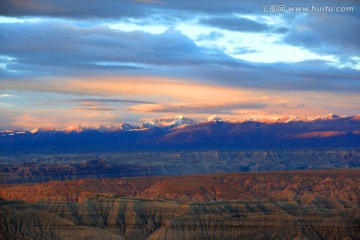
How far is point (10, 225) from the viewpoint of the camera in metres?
96.4

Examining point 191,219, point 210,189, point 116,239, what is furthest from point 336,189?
point 116,239

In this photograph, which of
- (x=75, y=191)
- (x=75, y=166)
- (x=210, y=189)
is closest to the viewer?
(x=75, y=191)

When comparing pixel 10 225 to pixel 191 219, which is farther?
pixel 191 219

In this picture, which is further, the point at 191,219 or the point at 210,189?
the point at 210,189

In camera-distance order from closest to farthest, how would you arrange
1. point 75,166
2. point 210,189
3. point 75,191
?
1. point 75,191
2. point 210,189
3. point 75,166

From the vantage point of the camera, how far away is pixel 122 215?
10731 centimetres

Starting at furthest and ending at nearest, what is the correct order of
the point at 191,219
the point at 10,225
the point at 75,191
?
the point at 75,191, the point at 191,219, the point at 10,225

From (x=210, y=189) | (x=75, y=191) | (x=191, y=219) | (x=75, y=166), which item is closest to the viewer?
(x=191, y=219)

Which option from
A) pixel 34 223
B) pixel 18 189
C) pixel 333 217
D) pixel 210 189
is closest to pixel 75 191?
pixel 18 189

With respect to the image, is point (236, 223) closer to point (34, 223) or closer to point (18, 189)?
point (34, 223)

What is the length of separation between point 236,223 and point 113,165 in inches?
3865

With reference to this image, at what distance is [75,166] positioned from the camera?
626 ft

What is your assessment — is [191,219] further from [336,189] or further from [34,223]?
[336,189]

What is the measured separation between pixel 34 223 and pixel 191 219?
1943 cm
